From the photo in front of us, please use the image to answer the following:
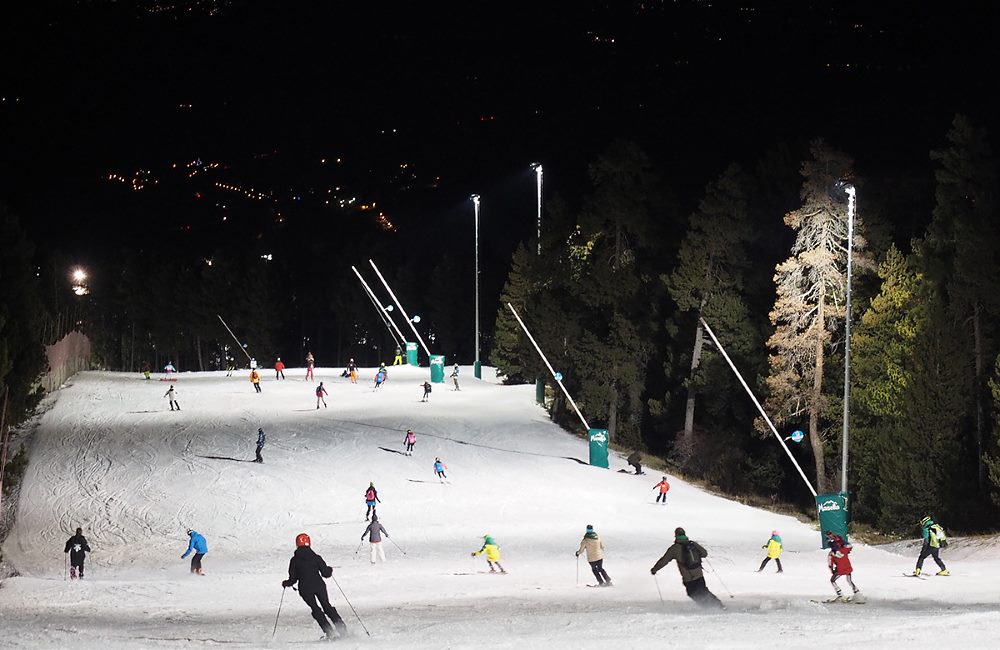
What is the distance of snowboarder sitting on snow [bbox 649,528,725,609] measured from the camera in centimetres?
1722

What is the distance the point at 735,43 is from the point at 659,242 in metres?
89.6

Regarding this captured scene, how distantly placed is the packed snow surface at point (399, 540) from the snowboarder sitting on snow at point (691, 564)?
310 millimetres

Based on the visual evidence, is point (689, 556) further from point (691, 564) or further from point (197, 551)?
point (197, 551)

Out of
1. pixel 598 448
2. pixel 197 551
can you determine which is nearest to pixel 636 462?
pixel 598 448

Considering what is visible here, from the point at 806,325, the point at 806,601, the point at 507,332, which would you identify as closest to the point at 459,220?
the point at 507,332

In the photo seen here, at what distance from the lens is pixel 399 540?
3125 centimetres

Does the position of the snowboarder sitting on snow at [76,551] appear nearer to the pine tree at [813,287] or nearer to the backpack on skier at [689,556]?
the backpack on skier at [689,556]

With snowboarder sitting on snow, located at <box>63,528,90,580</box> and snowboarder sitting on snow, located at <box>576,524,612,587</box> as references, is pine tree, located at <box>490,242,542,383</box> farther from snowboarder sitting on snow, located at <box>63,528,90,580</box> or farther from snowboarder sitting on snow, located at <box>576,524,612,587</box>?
snowboarder sitting on snow, located at <box>576,524,612,587</box>

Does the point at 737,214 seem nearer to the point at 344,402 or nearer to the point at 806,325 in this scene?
the point at 806,325

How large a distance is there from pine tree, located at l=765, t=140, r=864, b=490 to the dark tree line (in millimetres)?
74

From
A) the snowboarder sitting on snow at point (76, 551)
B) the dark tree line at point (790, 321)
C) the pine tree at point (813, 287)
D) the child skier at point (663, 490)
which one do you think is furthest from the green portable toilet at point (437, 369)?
the snowboarder sitting on snow at point (76, 551)

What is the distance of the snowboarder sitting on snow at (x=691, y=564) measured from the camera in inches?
678

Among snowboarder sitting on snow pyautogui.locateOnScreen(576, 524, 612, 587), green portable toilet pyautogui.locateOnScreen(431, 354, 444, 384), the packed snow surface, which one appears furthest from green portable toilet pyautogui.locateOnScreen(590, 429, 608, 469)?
snowboarder sitting on snow pyautogui.locateOnScreen(576, 524, 612, 587)

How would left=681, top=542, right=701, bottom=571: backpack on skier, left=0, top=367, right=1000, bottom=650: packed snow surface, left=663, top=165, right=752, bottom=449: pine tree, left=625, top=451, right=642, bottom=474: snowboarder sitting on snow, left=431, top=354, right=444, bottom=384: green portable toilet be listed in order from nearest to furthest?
left=0, top=367, right=1000, bottom=650: packed snow surface
left=681, top=542, right=701, bottom=571: backpack on skier
left=625, top=451, right=642, bottom=474: snowboarder sitting on snow
left=663, top=165, right=752, bottom=449: pine tree
left=431, top=354, right=444, bottom=384: green portable toilet
